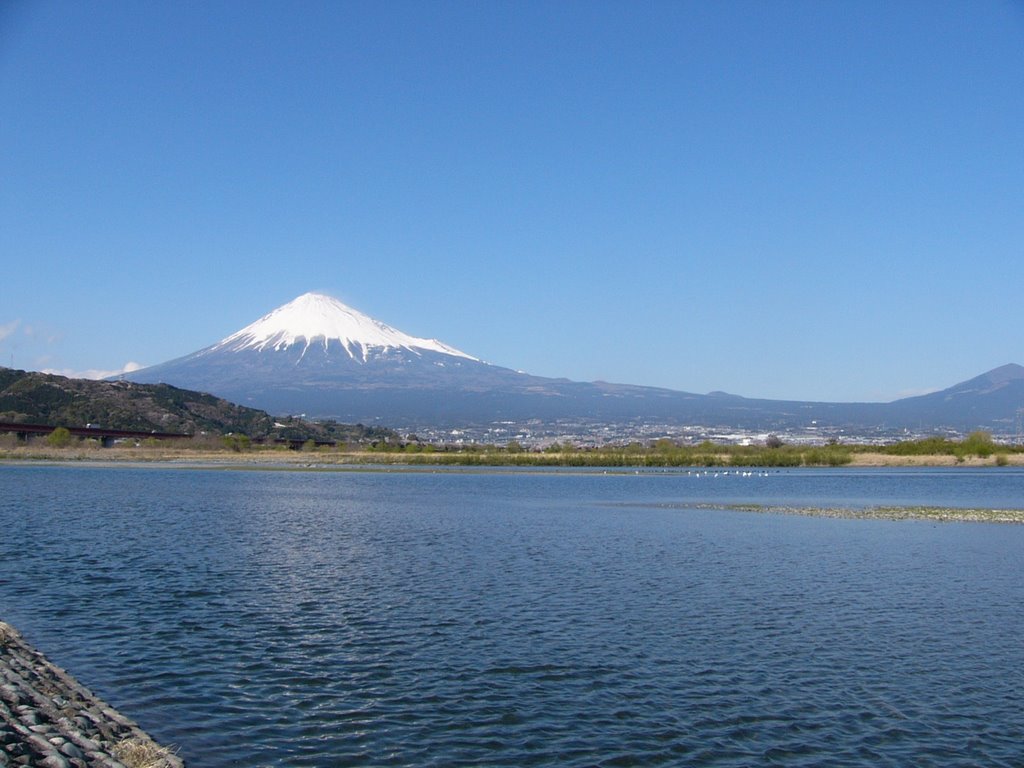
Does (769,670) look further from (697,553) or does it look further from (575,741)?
(697,553)

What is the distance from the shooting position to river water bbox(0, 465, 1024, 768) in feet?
31.4

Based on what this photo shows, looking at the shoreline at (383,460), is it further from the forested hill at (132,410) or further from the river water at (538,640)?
the river water at (538,640)

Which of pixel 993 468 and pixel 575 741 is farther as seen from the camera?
pixel 993 468

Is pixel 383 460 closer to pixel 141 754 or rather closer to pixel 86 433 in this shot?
pixel 86 433

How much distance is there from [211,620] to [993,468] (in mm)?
94732

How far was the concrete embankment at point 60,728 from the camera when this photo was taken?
326 inches

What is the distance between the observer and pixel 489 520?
3297 centimetres

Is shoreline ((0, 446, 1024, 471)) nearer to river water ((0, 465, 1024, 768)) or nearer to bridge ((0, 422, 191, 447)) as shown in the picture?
bridge ((0, 422, 191, 447))

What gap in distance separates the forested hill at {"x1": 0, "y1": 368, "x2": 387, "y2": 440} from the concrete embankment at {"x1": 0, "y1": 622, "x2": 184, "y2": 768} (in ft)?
415

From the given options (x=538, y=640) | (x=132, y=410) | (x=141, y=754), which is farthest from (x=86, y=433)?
(x=141, y=754)

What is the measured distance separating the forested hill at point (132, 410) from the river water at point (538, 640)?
118 metres

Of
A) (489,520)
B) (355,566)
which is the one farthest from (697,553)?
(489,520)

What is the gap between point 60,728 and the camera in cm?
908

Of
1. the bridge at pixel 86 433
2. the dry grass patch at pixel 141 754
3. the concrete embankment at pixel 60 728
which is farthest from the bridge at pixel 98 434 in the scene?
the dry grass patch at pixel 141 754
